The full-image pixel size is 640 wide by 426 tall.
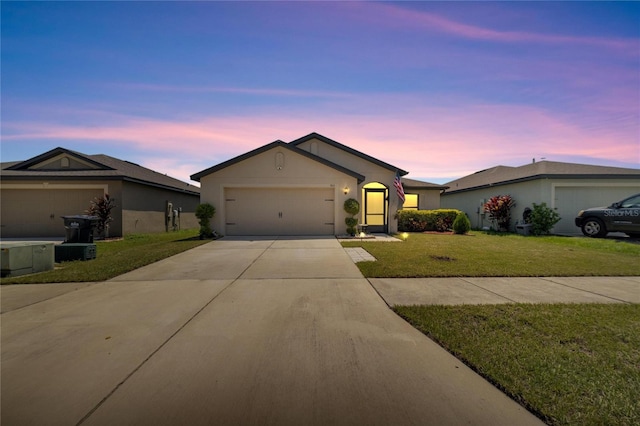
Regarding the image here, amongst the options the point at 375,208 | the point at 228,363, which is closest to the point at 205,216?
the point at 375,208

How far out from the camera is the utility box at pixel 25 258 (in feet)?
20.4

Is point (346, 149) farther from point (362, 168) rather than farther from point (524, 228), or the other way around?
point (524, 228)

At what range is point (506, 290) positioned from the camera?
16.9ft

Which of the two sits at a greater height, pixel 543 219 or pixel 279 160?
pixel 279 160

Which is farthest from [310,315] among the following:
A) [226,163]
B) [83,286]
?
[226,163]

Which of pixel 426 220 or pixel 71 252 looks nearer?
pixel 71 252

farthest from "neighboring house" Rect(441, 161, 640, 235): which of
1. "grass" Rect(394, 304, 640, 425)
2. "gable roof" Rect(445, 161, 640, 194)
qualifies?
"grass" Rect(394, 304, 640, 425)

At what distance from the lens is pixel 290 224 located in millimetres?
14273

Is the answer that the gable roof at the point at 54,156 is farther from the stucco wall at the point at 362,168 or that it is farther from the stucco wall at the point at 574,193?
the stucco wall at the point at 574,193

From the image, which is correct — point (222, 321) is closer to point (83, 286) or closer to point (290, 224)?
point (83, 286)

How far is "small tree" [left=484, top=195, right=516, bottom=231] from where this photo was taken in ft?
54.3

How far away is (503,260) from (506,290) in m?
3.15

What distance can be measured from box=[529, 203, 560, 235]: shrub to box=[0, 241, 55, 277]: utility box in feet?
A: 62.9

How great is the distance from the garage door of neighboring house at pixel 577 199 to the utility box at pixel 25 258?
68.6ft
